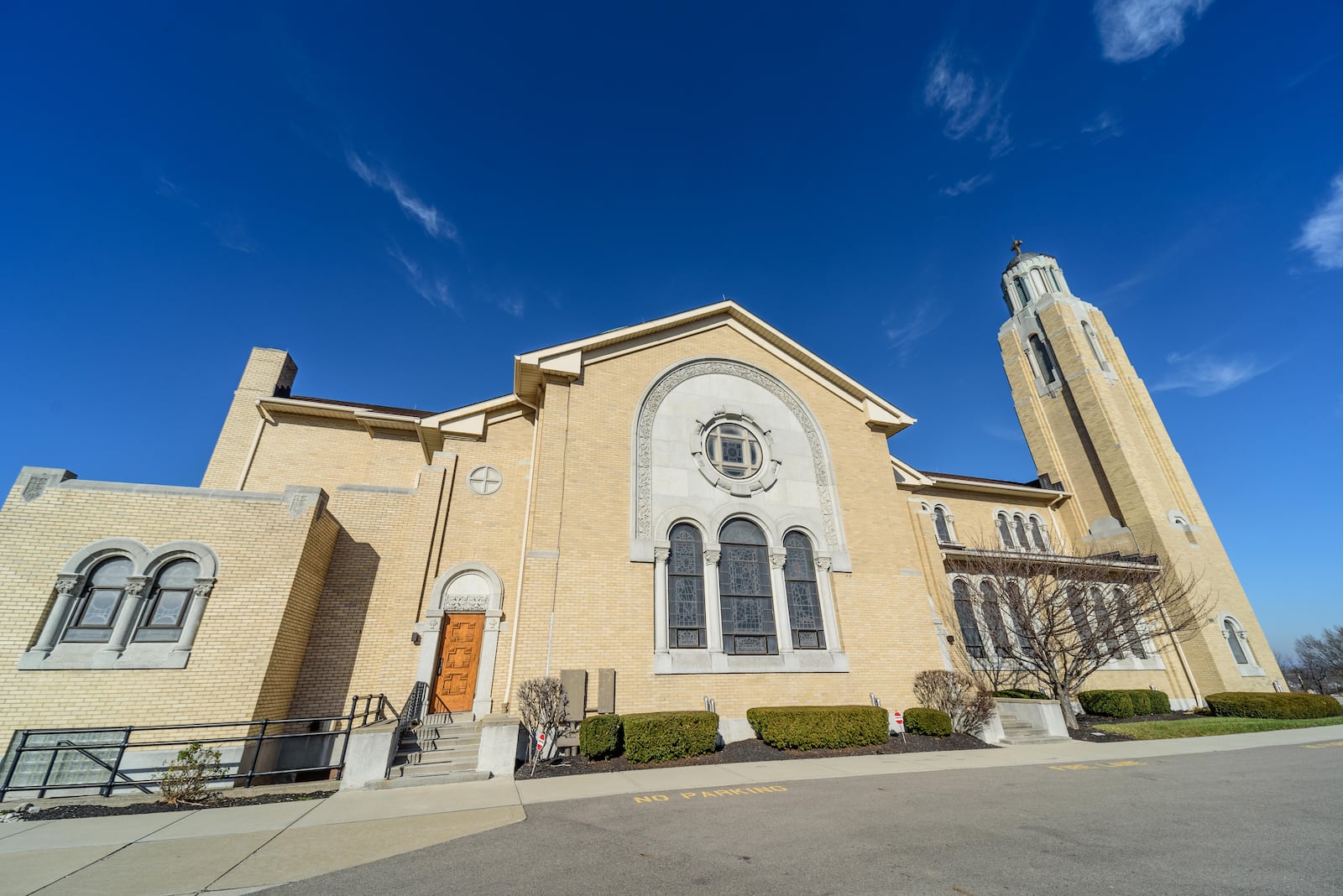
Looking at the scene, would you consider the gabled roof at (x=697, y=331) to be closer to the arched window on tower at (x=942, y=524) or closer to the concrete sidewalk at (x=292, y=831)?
the arched window on tower at (x=942, y=524)

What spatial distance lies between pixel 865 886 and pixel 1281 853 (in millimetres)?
4067

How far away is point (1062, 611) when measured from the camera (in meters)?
16.1

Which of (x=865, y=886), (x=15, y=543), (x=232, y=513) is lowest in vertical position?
(x=865, y=886)

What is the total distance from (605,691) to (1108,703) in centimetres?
1826

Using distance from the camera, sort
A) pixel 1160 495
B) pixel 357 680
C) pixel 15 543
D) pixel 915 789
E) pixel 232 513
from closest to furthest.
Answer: pixel 915 789 → pixel 15 543 → pixel 232 513 → pixel 357 680 → pixel 1160 495

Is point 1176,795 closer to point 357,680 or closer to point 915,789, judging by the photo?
point 915,789

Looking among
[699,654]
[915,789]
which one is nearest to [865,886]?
[915,789]

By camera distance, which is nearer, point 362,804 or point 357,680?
point 362,804

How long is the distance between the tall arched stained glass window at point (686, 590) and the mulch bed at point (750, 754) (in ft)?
8.64

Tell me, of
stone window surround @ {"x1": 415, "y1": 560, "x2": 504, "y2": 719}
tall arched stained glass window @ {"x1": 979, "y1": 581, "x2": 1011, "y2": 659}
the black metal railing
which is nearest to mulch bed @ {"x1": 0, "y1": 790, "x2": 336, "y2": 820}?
the black metal railing

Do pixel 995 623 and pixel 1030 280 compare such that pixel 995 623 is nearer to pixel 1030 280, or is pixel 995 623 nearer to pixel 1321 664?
pixel 1030 280

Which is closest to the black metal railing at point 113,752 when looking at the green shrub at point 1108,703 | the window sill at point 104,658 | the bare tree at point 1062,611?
the window sill at point 104,658

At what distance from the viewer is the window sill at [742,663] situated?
12867 millimetres

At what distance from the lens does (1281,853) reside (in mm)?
4832
